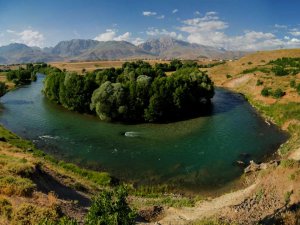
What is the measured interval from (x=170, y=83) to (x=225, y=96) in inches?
1697

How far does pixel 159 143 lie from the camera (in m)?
67.5

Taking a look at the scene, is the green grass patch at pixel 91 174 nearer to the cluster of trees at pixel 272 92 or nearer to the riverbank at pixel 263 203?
the riverbank at pixel 263 203

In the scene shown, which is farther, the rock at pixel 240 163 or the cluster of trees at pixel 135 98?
the cluster of trees at pixel 135 98

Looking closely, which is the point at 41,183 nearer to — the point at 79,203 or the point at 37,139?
the point at 79,203

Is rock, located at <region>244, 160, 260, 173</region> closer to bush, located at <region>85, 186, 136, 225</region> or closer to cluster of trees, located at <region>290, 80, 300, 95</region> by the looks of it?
bush, located at <region>85, 186, 136, 225</region>

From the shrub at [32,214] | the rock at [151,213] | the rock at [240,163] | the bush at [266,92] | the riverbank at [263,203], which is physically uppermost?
the bush at [266,92]

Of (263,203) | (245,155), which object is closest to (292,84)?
(245,155)

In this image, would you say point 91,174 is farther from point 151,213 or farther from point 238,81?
point 238,81

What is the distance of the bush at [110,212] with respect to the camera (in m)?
20.8

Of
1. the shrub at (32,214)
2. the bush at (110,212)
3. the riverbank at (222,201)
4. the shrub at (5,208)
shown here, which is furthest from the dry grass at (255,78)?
the shrub at (5,208)

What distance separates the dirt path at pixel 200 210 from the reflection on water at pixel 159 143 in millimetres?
8626

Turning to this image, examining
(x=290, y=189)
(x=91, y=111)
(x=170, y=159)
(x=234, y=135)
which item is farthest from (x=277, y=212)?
(x=91, y=111)

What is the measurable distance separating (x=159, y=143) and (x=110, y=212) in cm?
4616

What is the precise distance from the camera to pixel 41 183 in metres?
39.4
